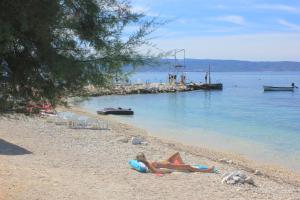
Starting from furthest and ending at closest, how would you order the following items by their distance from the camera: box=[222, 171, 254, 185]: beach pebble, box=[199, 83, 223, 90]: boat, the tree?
box=[199, 83, 223, 90]: boat, box=[222, 171, 254, 185]: beach pebble, the tree

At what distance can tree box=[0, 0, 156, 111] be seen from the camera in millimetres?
4609

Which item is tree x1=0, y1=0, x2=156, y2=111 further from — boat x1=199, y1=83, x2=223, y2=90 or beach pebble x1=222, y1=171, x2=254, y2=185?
boat x1=199, y1=83, x2=223, y2=90

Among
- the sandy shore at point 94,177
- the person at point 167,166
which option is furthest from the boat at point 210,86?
the person at point 167,166

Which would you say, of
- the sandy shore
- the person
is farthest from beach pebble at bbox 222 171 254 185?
the person

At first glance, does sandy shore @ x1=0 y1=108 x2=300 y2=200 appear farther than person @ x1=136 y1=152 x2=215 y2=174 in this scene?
No

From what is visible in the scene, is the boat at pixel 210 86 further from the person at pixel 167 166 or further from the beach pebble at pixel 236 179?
the beach pebble at pixel 236 179

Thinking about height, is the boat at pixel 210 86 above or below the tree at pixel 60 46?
below

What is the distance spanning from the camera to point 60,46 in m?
5.16

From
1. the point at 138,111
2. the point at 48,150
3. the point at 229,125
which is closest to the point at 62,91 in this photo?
the point at 48,150

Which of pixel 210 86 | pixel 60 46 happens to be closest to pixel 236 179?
pixel 60 46

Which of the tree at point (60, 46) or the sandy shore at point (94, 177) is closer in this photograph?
the tree at point (60, 46)

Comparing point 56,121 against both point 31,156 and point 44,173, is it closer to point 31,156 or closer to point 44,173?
point 31,156

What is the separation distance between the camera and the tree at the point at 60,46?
4609 mm

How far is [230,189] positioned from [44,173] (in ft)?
12.4
